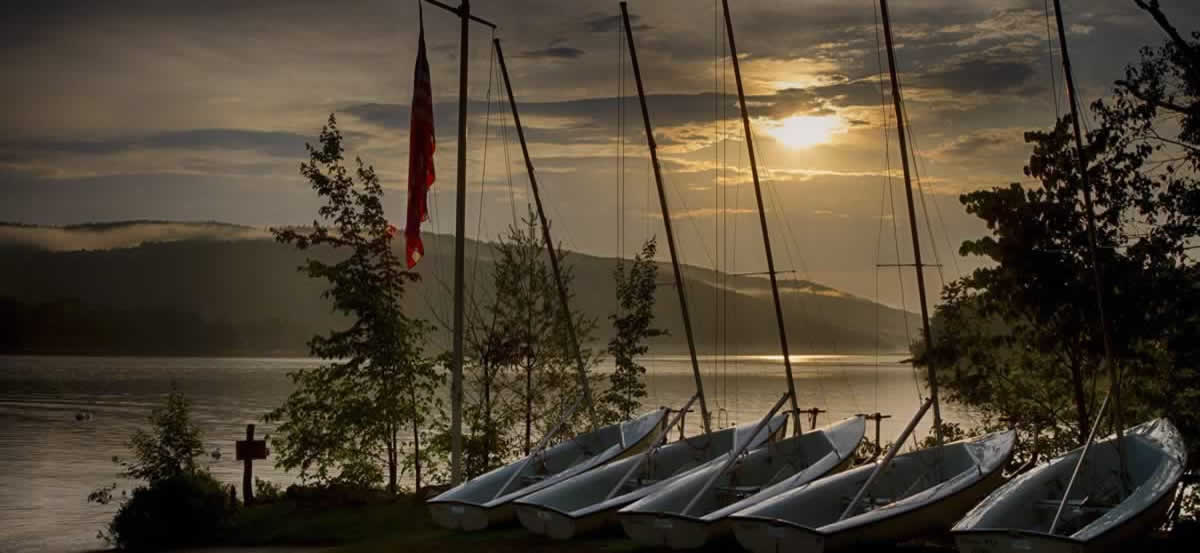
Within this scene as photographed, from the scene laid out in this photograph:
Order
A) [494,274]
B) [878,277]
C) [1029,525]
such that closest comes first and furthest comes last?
[1029,525] < [878,277] < [494,274]

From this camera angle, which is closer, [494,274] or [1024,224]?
[1024,224]

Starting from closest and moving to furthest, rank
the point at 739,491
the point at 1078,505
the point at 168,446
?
the point at 1078,505 → the point at 739,491 → the point at 168,446

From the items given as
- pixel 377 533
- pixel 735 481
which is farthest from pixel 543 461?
pixel 735 481

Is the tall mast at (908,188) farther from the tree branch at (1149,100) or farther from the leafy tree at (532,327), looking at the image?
the leafy tree at (532,327)

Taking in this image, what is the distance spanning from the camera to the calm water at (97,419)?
30.2 metres

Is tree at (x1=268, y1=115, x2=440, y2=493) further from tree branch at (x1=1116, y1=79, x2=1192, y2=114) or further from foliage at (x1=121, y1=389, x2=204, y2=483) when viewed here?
tree branch at (x1=1116, y1=79, x2=1192, y2=114)

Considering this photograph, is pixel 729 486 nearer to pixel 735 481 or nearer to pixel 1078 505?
pixel 735 481

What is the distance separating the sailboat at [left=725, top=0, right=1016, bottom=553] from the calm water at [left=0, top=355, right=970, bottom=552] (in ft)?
25.9

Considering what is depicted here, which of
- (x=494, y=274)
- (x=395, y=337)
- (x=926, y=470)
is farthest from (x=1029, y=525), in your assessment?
(x=494, y=274)

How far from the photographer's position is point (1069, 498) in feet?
51.8

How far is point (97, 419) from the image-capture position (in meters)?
71.1

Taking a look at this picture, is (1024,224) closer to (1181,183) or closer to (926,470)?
(1181,183)

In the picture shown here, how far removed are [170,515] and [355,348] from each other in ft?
18.3

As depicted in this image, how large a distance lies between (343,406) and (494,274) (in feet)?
19.3
